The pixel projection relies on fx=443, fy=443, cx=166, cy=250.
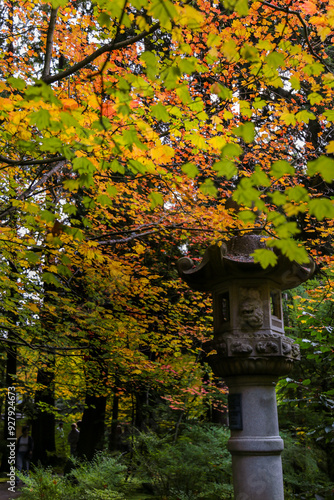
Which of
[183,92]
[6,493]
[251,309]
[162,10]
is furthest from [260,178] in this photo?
[6,493]

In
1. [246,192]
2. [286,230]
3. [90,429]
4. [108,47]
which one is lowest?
[90,429]

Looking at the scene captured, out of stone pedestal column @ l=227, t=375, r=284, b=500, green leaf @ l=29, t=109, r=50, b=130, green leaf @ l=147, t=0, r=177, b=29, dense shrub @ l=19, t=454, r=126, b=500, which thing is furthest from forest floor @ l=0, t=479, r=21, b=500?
green leaf @ l=147, t=0, r=177, b=29

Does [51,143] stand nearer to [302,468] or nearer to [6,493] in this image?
[302,468]

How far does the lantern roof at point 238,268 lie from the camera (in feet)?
18.7

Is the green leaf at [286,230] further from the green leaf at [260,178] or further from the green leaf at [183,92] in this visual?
the green leaf at [183,92]

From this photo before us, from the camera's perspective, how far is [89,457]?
11227 millimetres

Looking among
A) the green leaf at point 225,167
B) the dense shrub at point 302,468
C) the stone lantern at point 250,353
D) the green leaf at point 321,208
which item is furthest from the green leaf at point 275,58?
the dense shrub at point 302,468

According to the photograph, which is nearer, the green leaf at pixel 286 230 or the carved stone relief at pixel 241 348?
the green leaf at pixel 286 230

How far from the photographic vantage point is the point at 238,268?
18.7ft

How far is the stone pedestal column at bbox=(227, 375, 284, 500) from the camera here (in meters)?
5.30

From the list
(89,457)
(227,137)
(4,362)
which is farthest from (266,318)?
(4,362)

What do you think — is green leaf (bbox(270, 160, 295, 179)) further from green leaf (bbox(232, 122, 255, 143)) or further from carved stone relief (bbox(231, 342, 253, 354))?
carved stone relief (bbox(231, 342, 253, 354))

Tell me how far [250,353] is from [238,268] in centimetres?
108

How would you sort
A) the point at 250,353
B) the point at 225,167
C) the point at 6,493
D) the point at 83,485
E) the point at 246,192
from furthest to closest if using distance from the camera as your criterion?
the point at 6,493 < the point at 83,485 < the point at 250,353 < the point at 246,192 < the point at 225,167
